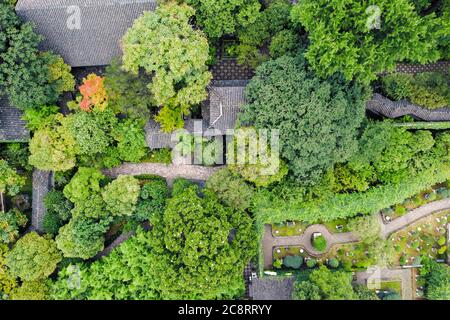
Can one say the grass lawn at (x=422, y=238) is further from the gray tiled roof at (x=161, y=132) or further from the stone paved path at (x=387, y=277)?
the gray tiled roof at (x=161, y=132)

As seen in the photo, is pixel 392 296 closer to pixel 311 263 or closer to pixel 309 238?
pixel 311 263

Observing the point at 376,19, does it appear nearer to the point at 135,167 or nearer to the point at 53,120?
the point at 135,167

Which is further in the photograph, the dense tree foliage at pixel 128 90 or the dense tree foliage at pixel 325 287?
the dense tree foliage at pixel 128 90

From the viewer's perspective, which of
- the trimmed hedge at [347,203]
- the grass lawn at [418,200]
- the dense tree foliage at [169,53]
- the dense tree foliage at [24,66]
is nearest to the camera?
the dense tree foliage at [169,53]

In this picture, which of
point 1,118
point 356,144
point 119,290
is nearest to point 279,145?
point 356,144

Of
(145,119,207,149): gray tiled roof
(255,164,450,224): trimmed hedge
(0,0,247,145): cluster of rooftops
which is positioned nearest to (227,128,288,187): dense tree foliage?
(255,164,450,224): trimmed hedge

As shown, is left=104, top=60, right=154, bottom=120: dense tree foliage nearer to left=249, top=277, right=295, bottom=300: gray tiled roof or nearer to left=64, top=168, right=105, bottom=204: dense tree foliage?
left=64, top=168, right=105, bottom=204: dense tree foliage

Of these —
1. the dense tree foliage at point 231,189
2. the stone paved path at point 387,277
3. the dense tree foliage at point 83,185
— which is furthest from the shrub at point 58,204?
the stone paved path at point 387,277
